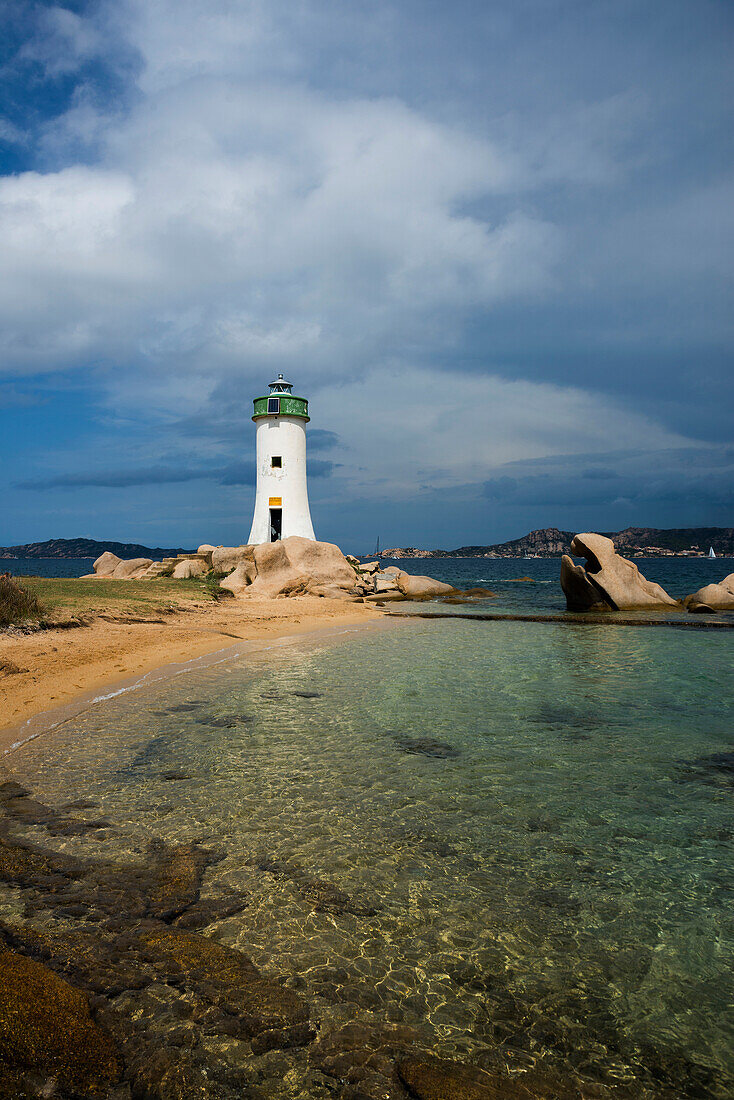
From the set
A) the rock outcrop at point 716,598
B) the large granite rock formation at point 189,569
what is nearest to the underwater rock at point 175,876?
the rock outcrop at point 716,598

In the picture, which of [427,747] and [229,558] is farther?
[229,558]

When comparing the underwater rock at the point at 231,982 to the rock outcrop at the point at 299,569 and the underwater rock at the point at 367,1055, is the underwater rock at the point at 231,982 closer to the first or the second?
the underwater rock at the point at 367,1055

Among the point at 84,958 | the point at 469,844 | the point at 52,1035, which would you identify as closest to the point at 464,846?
the point at 469,844

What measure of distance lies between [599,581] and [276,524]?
60.4 feet

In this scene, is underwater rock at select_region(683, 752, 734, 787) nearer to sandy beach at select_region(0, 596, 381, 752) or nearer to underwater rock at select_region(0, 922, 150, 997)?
underwater rock at select_region(0, 922, 150, 997)

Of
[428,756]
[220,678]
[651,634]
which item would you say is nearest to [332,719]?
[428,756]

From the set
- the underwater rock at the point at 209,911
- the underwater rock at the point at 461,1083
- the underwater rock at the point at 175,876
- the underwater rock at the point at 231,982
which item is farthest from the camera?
the underwater rock at the point at 175,876

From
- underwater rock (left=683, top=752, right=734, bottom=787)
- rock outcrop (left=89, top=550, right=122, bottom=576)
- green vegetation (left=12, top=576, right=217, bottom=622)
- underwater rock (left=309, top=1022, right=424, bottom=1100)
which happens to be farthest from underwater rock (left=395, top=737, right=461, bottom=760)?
rock outcrop (left=89, top=550, right=122, bottom=576)

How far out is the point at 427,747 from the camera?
24.1 feet

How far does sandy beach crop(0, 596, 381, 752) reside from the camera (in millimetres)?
8935

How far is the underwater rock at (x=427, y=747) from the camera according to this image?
23.3 ft

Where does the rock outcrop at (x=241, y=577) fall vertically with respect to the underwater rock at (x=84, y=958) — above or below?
above

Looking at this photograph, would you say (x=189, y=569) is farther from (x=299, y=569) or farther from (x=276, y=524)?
(x=299, y=569)

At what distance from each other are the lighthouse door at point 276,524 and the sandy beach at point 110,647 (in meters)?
13.9
